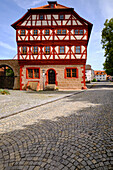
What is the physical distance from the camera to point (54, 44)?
18.0m

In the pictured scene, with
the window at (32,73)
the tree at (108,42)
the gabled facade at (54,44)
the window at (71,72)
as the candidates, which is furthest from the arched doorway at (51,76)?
the tree at (108,42)

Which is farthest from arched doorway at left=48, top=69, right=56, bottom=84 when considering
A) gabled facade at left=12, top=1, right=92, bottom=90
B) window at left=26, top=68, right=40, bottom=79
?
window at left=26, top=68, right=40, bottom=79

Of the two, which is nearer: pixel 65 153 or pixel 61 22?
Answer: pixel 65 153

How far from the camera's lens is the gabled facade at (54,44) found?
704 inches

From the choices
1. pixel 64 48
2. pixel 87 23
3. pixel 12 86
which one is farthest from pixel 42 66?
pixel 87 23

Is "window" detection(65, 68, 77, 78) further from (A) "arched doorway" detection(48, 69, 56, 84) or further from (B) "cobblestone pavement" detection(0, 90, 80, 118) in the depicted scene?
(B) "cobblestone pavement" detection(0, 90, 80, 118)

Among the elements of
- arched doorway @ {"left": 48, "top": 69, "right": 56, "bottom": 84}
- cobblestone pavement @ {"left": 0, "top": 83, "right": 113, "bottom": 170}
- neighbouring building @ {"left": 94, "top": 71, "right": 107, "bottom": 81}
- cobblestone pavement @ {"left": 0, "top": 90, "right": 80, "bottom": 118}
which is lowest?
cobblestone pavement @ {"left": 0, "top": 83, "right": 113, "bottom": 170}

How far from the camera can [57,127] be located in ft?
12.6

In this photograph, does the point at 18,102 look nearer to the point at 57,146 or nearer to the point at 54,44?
the point at 57,146

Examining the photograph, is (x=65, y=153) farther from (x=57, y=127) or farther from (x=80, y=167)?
(x=57, y=127)

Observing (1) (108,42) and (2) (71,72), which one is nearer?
(2) (71,72)

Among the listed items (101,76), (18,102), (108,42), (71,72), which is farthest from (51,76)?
(101,76)

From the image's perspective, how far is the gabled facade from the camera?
17.9 metres

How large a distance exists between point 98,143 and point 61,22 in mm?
18794
